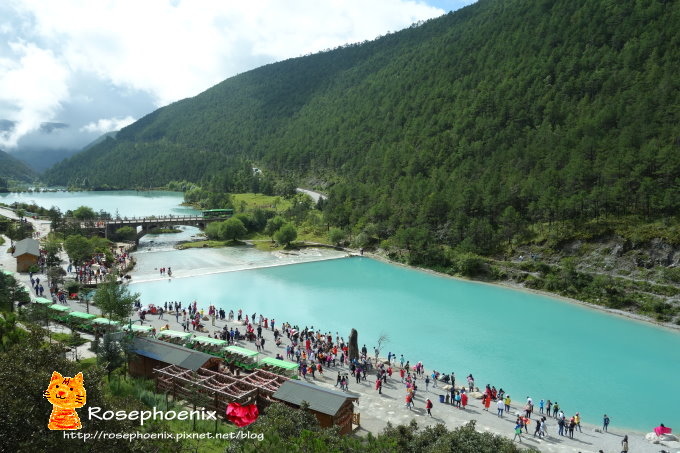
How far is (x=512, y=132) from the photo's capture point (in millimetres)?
85812

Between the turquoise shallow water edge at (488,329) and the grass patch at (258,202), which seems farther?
the grass patch at (258,202)

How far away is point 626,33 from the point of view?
84625mm

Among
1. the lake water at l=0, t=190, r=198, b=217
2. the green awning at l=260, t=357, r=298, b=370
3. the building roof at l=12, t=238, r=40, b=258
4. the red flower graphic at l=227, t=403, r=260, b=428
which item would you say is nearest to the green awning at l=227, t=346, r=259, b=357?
the green awning at l=260, t=357, r=298, b=370

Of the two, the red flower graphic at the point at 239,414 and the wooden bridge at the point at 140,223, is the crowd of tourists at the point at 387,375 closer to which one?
the red flower graphic at the point at 239,414

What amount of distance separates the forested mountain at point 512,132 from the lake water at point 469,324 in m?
13.6

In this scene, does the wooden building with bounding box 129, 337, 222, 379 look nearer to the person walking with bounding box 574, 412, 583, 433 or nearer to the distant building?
the person walking with bounding box 574, 412, 583, 433

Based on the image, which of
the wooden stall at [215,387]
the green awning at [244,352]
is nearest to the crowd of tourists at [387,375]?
the green awning at [244,352]

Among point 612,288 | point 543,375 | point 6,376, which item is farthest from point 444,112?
point 6,376

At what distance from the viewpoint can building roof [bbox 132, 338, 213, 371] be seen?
66.7 ft

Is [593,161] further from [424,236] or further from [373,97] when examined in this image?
[373,97]

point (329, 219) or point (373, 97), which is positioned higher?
point (373, 97)

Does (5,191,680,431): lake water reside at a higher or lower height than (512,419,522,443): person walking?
lower

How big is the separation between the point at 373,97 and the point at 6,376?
5790 inches

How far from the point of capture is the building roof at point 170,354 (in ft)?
66.7
